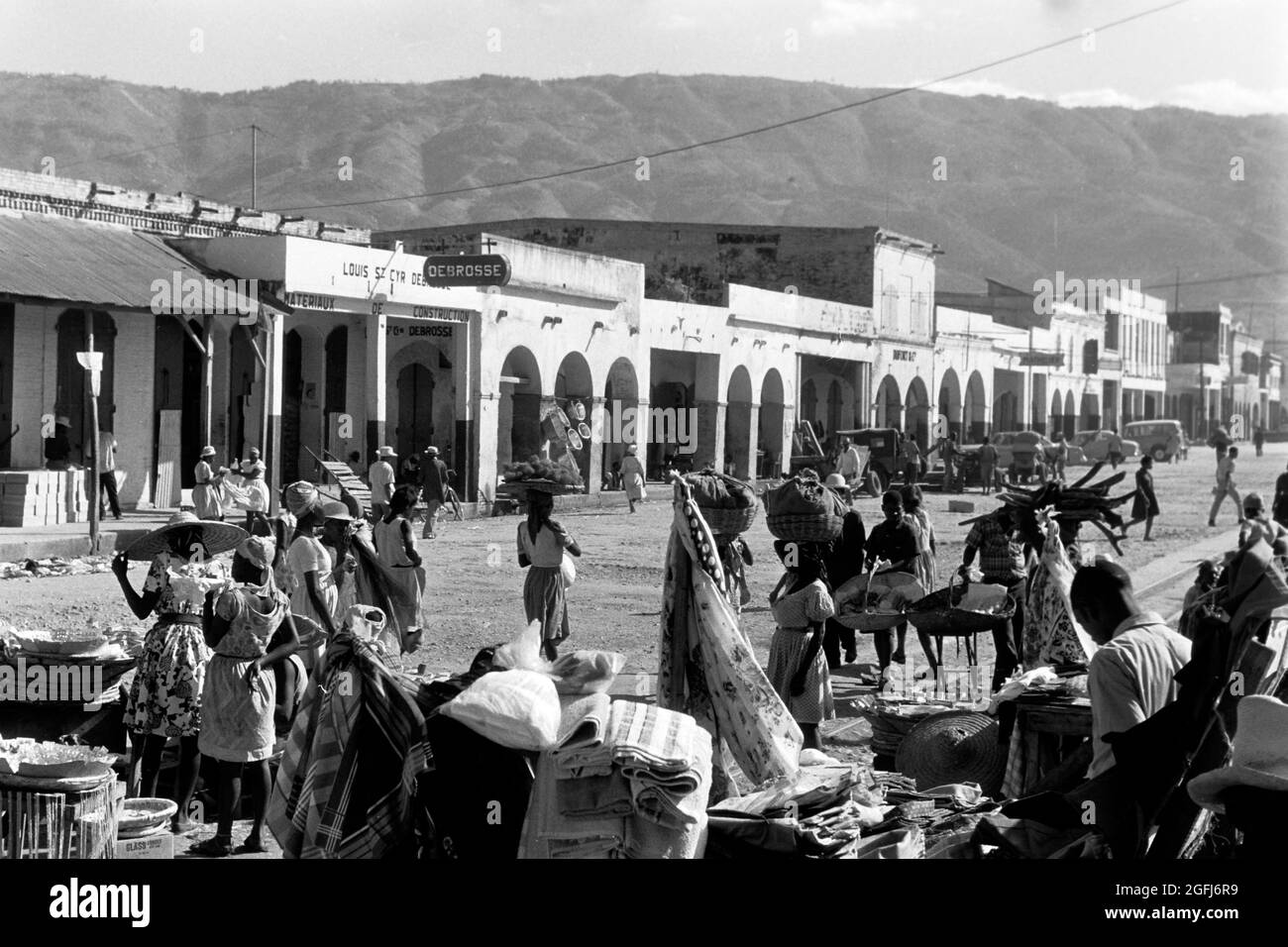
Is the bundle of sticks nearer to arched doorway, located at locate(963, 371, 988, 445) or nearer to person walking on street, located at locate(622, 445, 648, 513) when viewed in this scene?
person walking on street, located at locate(622, 445, 648, 513)

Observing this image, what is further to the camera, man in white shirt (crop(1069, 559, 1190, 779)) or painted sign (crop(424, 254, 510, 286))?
painted sign (crop(424, 254, 510, 286))

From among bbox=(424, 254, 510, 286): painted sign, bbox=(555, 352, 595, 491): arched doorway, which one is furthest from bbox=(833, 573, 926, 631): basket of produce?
bbox=(555, 352, 595, 491): arched doorway

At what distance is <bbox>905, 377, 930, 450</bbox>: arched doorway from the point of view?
158ft

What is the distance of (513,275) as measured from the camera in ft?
93.0

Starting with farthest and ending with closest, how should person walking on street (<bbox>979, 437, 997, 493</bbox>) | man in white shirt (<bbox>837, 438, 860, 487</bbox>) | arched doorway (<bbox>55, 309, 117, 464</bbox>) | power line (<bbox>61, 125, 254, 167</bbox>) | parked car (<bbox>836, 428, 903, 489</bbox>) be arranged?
power line (<bbox>61, 125, 254, 167</bbox>) → person walking on street (<bbox>979, 437, 997, 493</bbox>) → parked car (<bbox>836, 428, 903, 489</bbox>) → man in white shirt (<bbox>837, 438, 860, 487</bbox>) → arched doorway (<bbox>55, 309, 117, 464</bbox>)

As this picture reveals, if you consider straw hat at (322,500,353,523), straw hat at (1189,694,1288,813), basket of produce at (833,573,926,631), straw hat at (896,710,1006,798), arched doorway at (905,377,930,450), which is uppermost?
arched doorway at (905,377,930,450)

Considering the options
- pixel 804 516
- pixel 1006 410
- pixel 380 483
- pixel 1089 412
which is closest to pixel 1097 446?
pixel 1006 410

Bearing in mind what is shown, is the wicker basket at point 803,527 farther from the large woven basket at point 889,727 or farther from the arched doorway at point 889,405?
the arched doorway at point 889,405

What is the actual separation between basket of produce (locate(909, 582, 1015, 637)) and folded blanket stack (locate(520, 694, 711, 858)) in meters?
4.90

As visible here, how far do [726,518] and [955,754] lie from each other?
1590 millimetres

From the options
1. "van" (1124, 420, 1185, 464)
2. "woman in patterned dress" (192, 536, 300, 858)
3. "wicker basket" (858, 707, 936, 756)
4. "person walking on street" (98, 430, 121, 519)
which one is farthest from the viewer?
"van" (1124, 420, 1185, 464)

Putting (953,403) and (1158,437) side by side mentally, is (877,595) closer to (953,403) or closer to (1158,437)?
(953,403)

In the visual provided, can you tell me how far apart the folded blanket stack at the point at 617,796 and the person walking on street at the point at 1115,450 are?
145 ft

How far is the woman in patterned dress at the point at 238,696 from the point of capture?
6.82 meters
